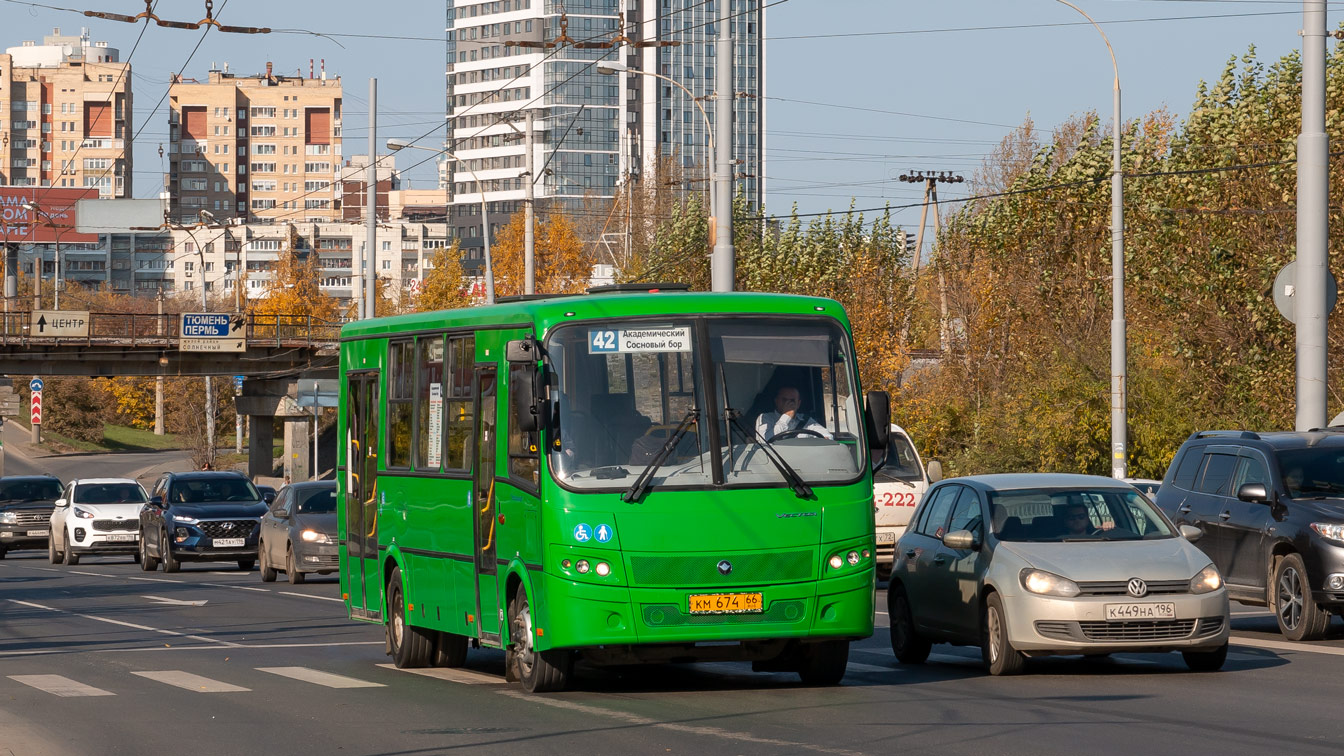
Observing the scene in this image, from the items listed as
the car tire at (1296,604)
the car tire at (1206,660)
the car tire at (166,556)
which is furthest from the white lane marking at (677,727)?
the car tire at (166,556)

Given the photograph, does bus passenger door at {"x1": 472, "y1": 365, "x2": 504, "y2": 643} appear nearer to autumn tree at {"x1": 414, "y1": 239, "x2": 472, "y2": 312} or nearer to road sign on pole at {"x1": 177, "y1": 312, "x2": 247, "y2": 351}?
road sign on pole at {"x1": 177, "y1": 312, "x2": 247, "y2": 351}

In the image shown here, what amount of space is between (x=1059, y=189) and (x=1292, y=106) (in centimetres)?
1462

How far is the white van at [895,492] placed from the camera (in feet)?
86.8

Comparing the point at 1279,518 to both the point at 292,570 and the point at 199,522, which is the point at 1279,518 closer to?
the point at 292,570

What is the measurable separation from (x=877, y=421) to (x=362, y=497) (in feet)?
17.2

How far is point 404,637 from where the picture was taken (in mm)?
15703

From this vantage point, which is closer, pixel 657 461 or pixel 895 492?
pixel 657 461

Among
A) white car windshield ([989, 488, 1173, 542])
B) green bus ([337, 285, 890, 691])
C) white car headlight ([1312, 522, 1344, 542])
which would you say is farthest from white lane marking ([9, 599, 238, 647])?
white car headlight ([1312, 522, 1344, 542])

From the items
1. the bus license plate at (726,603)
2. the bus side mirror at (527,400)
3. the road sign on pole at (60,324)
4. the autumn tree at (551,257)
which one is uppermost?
the autumn tree at (551,257)

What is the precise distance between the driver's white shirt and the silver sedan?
1.81 m

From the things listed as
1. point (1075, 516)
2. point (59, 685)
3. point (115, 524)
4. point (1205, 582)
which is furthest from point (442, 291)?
point (1205, 582)

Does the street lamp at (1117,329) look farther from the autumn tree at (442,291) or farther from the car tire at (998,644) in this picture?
the autumn tree at (442,291)

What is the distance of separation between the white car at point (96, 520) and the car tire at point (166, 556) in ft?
12.4

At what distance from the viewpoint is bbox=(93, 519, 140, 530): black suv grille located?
38.8 metres
